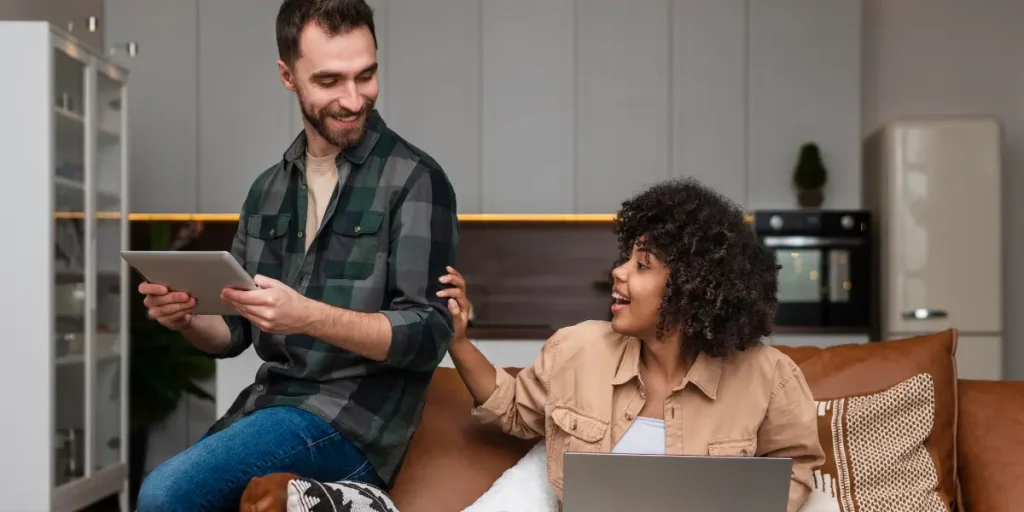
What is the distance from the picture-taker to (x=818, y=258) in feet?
16.1

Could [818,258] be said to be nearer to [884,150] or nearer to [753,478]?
[884,150]

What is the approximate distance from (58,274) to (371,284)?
2.32 meters

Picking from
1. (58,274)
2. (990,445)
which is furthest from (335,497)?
(58,274)

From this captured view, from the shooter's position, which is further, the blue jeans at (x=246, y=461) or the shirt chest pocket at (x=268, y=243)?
the shirt chest pocket at (x=268, y=243)

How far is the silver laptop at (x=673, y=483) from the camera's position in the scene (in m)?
1.57

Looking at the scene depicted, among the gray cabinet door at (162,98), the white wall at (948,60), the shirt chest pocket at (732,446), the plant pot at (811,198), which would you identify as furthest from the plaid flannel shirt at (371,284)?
the white wall at (948,60)

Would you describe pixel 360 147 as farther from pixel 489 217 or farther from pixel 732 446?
pixel 489 217

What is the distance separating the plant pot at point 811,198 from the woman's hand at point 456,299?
351cm

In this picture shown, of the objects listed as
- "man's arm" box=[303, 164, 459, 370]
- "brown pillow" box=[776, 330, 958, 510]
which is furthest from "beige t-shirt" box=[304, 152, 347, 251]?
"brown pillow" box=[776, 330, 958, 510]

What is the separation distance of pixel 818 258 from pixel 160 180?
333cm

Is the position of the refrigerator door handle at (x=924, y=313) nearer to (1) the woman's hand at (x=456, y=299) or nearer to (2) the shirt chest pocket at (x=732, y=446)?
(2) the shirt chest pocket at (x=732, y=446)

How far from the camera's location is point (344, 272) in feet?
6.05

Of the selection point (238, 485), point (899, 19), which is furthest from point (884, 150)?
point (238, 485)

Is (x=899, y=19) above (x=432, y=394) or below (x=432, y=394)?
above
